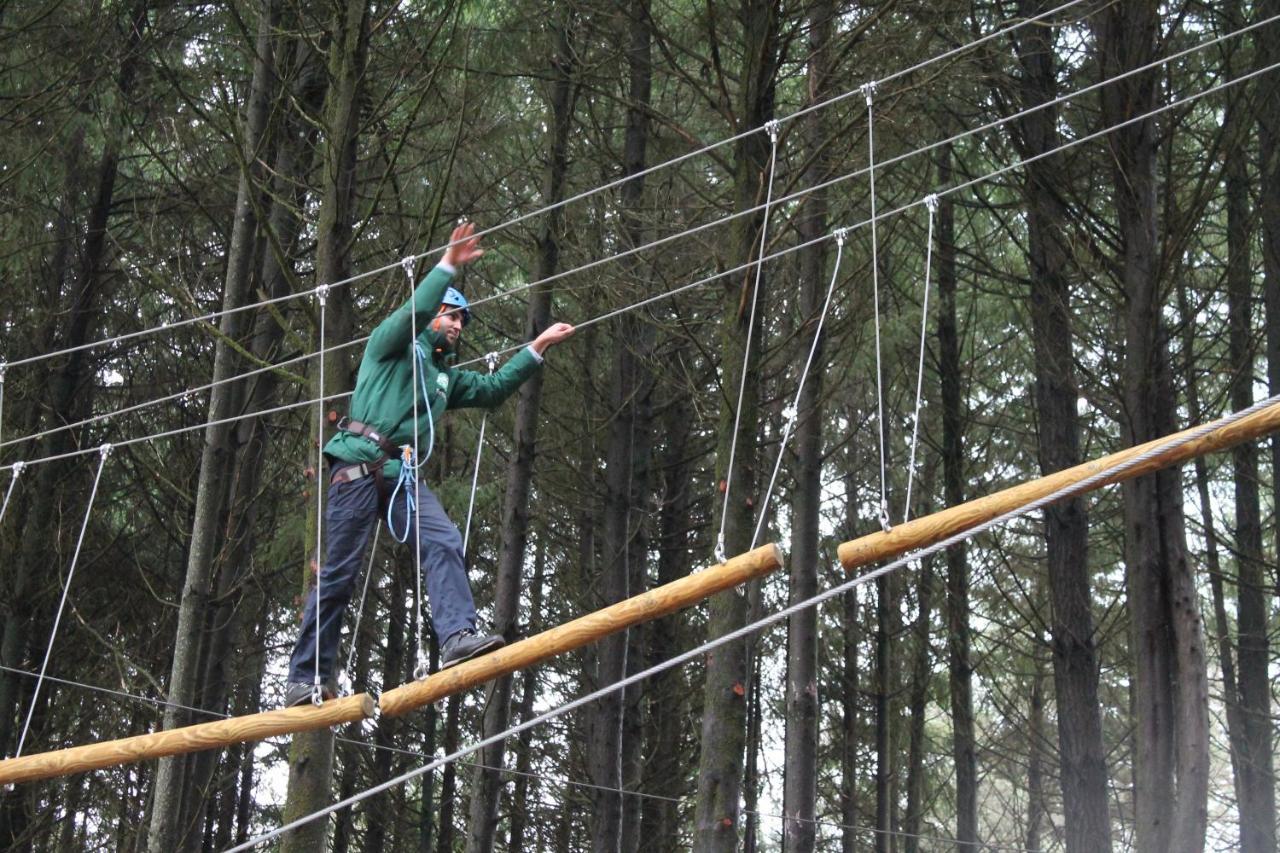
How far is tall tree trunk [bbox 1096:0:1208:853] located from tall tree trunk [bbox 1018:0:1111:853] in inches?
26.0

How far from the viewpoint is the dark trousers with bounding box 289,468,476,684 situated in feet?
17.5

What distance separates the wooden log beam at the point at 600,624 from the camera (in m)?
5.12

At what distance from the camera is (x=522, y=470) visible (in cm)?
1065

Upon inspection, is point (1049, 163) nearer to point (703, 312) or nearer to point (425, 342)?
point (703, 312)

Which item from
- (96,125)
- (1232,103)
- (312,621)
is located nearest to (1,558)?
(96,125)

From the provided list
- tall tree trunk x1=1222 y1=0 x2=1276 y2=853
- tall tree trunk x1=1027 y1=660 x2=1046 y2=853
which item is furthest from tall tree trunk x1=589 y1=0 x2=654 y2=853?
tall tree trunk x1=1027 y1=660 x2=1046 y2=853

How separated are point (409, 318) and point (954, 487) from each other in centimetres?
831

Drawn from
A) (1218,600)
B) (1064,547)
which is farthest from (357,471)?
(1218,600)

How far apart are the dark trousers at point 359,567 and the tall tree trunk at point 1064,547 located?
5.32 m

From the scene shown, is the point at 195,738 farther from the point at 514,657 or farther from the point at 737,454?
the point at 737,454

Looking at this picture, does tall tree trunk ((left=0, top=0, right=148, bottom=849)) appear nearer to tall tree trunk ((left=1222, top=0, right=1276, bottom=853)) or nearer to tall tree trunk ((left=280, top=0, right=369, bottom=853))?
tall tree trunk ((left=280, top=0, right=369, bottom=853))

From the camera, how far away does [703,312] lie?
434 inches

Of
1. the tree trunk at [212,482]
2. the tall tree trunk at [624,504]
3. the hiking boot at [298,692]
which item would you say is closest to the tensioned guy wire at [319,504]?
the hiking boot at [298,692]

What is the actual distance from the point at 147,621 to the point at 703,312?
625 cm
